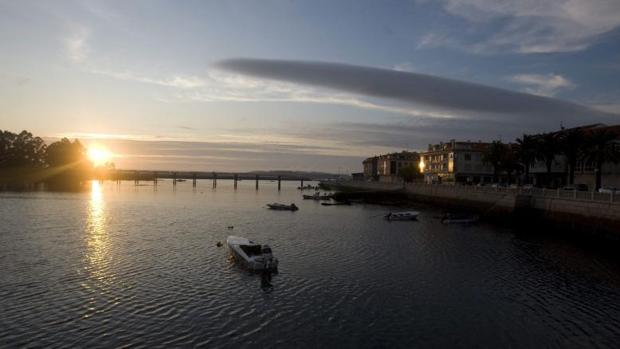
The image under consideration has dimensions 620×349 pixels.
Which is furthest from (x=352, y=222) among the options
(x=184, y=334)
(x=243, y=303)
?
(x=184, y=334)

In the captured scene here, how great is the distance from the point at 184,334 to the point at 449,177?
138246mm

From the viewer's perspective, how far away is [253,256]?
38.1 meters

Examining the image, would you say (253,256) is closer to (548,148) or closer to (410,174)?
(548,148)

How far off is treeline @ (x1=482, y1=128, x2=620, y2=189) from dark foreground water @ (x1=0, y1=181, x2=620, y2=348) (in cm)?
2705

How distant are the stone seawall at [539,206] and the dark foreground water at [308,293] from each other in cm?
559

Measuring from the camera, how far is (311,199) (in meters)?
155

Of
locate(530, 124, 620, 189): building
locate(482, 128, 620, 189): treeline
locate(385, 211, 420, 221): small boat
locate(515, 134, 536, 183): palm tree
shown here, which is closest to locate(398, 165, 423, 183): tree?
locate(530, 124, 620, 189): building

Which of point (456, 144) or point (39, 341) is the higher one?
point (456, 144)

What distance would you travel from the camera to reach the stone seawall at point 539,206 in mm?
53250

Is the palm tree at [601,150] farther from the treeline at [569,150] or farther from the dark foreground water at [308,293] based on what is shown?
the dark foreground water at [308,293]

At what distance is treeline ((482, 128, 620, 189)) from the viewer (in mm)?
73375

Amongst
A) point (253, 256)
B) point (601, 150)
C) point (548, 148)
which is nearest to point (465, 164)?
point (548, 148)

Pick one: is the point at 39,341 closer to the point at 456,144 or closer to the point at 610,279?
the point at 610,279

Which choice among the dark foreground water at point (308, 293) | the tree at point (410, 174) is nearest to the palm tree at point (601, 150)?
the dark foreground water at point (308, 293)
